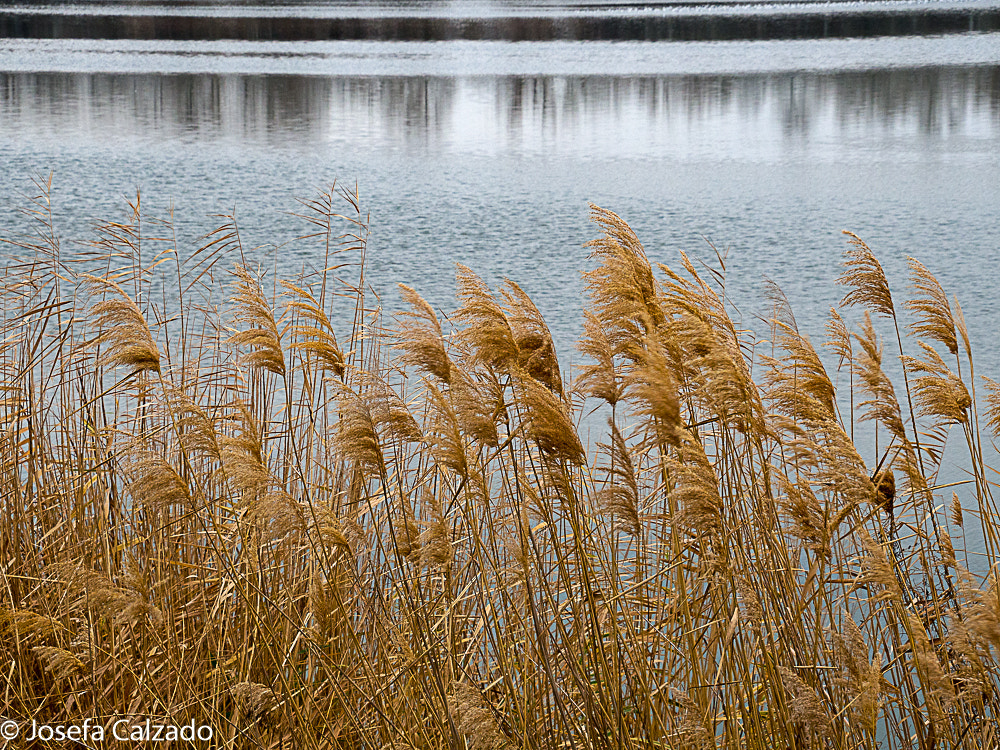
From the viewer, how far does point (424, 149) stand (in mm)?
14531

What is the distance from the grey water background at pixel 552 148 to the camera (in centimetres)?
955

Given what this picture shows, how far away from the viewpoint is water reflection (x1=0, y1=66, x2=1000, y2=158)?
1538cm

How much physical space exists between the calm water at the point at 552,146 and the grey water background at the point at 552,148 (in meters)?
0.06

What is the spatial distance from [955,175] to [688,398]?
1120cm

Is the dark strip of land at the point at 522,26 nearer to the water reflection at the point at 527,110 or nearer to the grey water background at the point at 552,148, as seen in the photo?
the grey water background at the point at 552,148

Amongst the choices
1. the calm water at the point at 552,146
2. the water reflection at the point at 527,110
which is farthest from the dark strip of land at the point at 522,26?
the water reflection at the point at 527,110

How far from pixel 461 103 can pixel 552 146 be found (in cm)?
443

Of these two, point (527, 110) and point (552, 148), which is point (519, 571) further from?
point (527, 110)

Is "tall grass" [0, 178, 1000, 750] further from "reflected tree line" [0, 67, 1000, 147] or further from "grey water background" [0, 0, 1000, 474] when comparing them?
"reflected tree line" [0, 67, 1000, 147]

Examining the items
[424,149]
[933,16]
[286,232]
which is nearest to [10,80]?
[424,149]

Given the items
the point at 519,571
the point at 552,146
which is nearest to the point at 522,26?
the point at 552,146

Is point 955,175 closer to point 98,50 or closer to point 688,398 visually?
point 688,398

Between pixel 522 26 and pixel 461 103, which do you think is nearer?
pixel 461 103

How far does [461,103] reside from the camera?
18.9m
